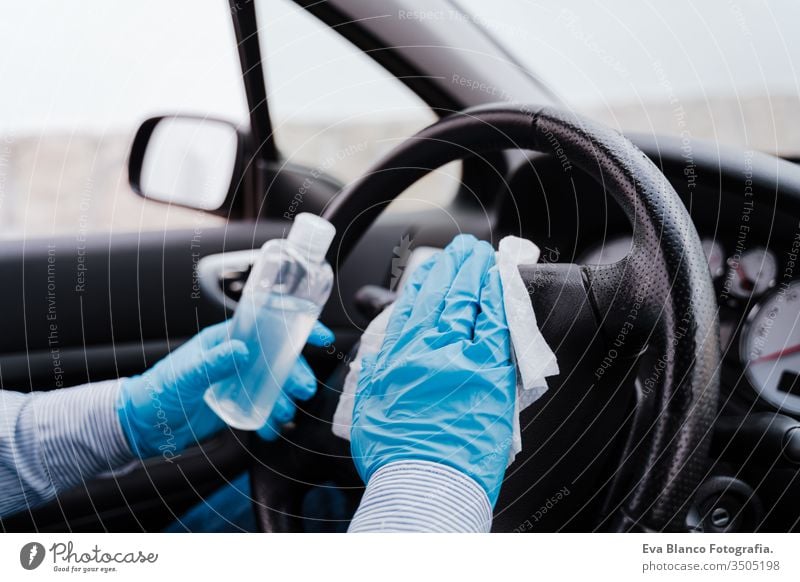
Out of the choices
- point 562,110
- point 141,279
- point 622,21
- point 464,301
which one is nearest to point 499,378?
point 464,301

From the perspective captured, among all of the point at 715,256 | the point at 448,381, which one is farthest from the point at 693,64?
the point at 448,381

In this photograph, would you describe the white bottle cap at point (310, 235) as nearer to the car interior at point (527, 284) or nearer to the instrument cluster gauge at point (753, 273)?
the car interior at point (527, 284)

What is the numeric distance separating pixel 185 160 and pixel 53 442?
0.44 metres

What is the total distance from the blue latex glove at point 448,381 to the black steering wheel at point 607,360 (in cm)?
4

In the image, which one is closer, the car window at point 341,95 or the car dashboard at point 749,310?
the car dashboard at point 749,310

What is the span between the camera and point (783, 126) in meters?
0.60

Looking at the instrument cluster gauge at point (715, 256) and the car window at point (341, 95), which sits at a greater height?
the car window at point (341, 95)

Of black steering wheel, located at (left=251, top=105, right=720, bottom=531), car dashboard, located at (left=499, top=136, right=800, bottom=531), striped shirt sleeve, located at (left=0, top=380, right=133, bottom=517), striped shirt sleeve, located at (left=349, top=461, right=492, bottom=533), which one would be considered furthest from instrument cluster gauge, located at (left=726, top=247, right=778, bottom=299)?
striped shirt sleeve, located at (left=0, top=380, right=133, bottom=517)

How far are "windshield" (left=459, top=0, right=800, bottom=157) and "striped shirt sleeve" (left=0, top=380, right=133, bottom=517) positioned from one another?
0.54 meters

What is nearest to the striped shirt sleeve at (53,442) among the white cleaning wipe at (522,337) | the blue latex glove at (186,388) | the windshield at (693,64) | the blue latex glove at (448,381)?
the blue latex glove at (186,388)

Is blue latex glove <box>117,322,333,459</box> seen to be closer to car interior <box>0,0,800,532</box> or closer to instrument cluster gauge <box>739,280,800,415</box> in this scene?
car interior <box>0,0,800,532</box>

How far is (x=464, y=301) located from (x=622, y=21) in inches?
11.7

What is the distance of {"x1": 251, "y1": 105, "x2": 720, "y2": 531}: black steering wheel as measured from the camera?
0.38m

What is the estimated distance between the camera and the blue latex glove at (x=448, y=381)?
1.55 ft
